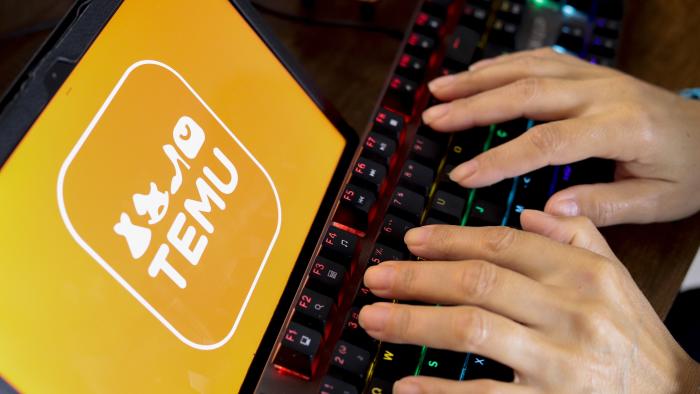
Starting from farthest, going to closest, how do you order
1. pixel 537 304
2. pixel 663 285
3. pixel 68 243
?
pixel 663 285 → pixel 537 304 → pixel 68 243

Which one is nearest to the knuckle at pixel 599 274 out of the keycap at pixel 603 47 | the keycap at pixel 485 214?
the keycap at pixel 485 214

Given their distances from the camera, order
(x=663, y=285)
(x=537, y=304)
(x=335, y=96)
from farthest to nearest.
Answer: (x=335, y=96) → (x=663, y=285) → (x=537, y=304)

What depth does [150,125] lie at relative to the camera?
0.45 m

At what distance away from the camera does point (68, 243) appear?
39 cm

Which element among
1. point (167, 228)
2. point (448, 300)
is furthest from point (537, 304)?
point (167, 228)

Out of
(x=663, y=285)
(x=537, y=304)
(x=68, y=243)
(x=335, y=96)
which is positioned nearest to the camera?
(x=68, y=243)

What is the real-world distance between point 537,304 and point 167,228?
0.30m

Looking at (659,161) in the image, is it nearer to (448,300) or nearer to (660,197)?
(660,197)

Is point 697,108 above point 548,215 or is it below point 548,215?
above

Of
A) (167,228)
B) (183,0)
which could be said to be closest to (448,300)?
(167,228)

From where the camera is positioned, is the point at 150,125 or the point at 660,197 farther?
the point at 660,197

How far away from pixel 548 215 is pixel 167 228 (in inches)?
13.5

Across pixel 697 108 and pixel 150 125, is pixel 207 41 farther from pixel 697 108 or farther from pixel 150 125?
pixel 697 108

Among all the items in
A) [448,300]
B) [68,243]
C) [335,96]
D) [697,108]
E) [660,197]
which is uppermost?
[697,108]
